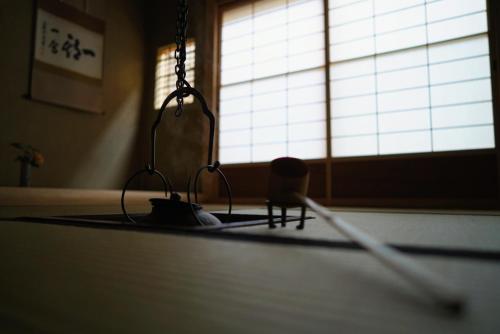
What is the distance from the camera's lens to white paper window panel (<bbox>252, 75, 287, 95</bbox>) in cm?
Answer: 486

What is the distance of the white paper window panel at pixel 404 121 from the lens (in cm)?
384

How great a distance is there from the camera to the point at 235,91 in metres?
5.29

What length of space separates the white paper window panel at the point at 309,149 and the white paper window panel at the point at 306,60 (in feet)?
3.38

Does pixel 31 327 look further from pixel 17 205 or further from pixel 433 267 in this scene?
pixel 17 205

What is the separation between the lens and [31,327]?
41cm

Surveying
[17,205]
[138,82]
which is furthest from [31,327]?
[138,82]

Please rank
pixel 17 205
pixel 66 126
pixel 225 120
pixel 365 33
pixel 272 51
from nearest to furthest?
pixel 17 205, pixel 365 33, pixel 66 126, pixel 272 51, pixel 225 120

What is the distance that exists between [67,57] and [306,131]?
3.38 m

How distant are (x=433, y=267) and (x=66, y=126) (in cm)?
497

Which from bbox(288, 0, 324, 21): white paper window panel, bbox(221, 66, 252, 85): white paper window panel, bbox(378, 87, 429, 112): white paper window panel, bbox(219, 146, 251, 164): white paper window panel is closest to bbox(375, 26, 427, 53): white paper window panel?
bbox(378, 87, 429, 112): white paper window panel

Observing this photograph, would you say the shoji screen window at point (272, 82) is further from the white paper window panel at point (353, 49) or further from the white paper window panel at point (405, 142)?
the white paper window panel at point (405, 142)

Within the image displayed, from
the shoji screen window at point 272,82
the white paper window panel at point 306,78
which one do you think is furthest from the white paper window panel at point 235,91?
the white paper window panel at point 306,78

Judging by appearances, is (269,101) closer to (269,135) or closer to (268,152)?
(269,135)

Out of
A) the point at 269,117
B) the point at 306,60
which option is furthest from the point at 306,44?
the point at 269,117
